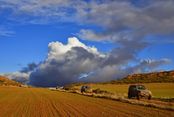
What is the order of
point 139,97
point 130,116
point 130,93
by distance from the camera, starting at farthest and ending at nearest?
point 130,93, point 139,97, point 130,116

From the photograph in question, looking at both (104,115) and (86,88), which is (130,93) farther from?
(86,88)

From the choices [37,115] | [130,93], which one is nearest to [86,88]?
[130,93]

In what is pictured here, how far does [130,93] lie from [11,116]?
33032mm

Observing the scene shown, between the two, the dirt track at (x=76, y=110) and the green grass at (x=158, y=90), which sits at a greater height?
the green grass at (x=158, y=90)

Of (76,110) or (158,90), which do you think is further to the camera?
(158,90)

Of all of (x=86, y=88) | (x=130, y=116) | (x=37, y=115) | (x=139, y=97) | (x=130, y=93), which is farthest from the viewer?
(x=86, y=88)

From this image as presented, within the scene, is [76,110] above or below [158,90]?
below

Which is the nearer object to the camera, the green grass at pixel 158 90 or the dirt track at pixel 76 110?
the dirt track at pixel 76 110

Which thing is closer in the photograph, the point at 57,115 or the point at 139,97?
the point at 57,115

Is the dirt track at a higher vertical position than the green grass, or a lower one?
lower

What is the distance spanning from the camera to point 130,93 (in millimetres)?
54500

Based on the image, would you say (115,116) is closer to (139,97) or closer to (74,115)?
(74,115)

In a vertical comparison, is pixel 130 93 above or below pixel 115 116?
above

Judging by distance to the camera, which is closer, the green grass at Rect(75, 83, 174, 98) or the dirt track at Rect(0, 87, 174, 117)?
the dirt track at Rect(0, 87, 174, 117)
